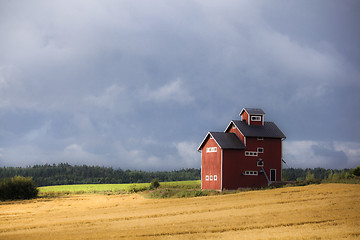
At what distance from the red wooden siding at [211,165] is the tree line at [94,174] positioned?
51.4 metres

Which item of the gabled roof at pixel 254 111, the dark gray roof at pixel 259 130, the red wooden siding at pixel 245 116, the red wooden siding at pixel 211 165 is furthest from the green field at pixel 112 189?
the gabled roof at pixel 254 111

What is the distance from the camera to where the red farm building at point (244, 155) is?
5388 centimetres

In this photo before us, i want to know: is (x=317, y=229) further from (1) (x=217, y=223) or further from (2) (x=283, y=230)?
(1) (x=217, y=223)

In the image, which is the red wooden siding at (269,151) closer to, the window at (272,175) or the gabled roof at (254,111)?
the window at (272,175)

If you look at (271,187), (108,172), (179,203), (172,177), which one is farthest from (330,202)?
(108,172)

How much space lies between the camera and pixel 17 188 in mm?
59688

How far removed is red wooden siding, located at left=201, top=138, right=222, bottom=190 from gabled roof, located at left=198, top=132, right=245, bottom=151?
0.64 meters

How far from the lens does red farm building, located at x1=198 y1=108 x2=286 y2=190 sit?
53.9 m

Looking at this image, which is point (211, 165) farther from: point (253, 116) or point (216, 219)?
point (216, 219)

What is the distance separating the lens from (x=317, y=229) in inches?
966

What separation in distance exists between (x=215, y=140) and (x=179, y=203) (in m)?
15.1

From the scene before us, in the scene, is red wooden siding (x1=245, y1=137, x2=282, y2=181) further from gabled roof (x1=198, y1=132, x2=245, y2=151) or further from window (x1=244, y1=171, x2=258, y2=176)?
window (x1=244, y1=171, x2=258, y2=176)

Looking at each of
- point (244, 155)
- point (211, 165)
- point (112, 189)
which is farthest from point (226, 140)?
point (112, 189)

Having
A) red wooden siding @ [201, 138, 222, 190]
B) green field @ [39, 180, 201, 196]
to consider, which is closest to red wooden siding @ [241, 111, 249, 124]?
red wooden siding @ [201, 138, 222, 190]
